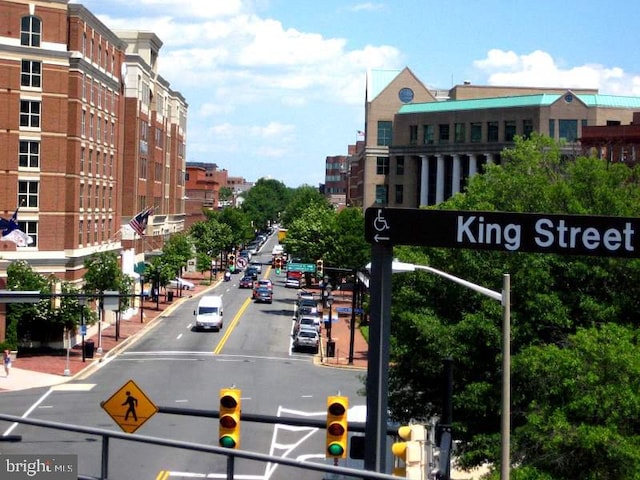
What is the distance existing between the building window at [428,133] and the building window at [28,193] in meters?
53.7

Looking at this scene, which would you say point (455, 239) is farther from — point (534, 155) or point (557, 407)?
point (534, 155)

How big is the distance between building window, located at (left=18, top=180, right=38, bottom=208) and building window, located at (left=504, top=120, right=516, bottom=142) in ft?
168

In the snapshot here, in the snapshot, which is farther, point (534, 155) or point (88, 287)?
point (88, 287)

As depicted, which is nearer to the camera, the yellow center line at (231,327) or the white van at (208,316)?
the yellow center line at (231,327)

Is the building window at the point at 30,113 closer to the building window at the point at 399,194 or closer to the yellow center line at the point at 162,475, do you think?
the yellow center line at the point at 162,475

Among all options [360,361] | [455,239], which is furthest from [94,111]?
[455,239]

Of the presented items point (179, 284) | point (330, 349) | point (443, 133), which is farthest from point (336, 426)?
point (443, 133)

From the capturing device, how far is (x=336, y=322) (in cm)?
8406

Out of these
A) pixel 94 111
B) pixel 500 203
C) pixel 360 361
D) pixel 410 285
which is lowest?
pixel 360 361

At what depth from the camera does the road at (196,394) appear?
12320 mm

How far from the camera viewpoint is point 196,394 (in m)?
45.8

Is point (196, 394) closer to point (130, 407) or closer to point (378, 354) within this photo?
point (130, 407)

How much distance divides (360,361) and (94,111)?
26.9m

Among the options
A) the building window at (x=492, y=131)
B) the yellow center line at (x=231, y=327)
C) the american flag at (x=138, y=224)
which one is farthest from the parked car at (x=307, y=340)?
the building window at (x=492, y=131)
